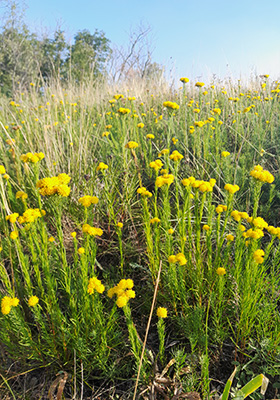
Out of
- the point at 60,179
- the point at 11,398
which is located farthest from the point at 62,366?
the point at 60,179

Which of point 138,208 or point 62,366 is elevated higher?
point 138,208

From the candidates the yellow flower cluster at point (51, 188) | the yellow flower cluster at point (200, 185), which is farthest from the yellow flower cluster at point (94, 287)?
the yellow flower cluster at point (200, 185)

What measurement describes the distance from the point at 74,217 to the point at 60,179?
0.99 m

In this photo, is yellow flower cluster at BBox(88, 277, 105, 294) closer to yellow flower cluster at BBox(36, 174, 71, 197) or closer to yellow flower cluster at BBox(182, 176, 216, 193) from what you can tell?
yellow flower cluster at BBox(36, 174, 71, 197)

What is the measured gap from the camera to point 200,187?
128cm

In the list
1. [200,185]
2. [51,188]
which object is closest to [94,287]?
[51,188]

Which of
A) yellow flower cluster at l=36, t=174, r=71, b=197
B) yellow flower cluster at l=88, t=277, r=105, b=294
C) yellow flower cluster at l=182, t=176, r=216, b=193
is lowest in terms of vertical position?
yellow flower cluster at l=88, t=277, r=105, b=294

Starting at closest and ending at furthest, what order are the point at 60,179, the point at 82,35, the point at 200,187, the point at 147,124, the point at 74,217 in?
the point at 60,179 → the point at 200,187 → the point at 74,217 → the point at 147,124 → the point at 82,35

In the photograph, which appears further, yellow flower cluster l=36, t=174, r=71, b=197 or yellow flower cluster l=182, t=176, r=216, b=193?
yellow flower cluster l=182, t=176, r=216, b=193

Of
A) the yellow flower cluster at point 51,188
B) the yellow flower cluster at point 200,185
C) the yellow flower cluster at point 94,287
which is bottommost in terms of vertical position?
the yellow flower cluster at point 94,287

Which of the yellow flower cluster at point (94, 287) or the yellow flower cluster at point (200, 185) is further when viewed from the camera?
the yellow flower cluster at point (200, 185)

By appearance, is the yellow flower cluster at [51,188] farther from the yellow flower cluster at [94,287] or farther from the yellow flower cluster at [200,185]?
the yellow flower cluster at [200,185]

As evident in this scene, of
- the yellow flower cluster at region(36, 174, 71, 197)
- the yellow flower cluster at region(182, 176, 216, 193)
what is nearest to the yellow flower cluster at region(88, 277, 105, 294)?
the yellow flower cluster at region(36, 174, 71, 197)

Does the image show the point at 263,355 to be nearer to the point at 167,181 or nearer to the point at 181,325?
the point at 181,325
